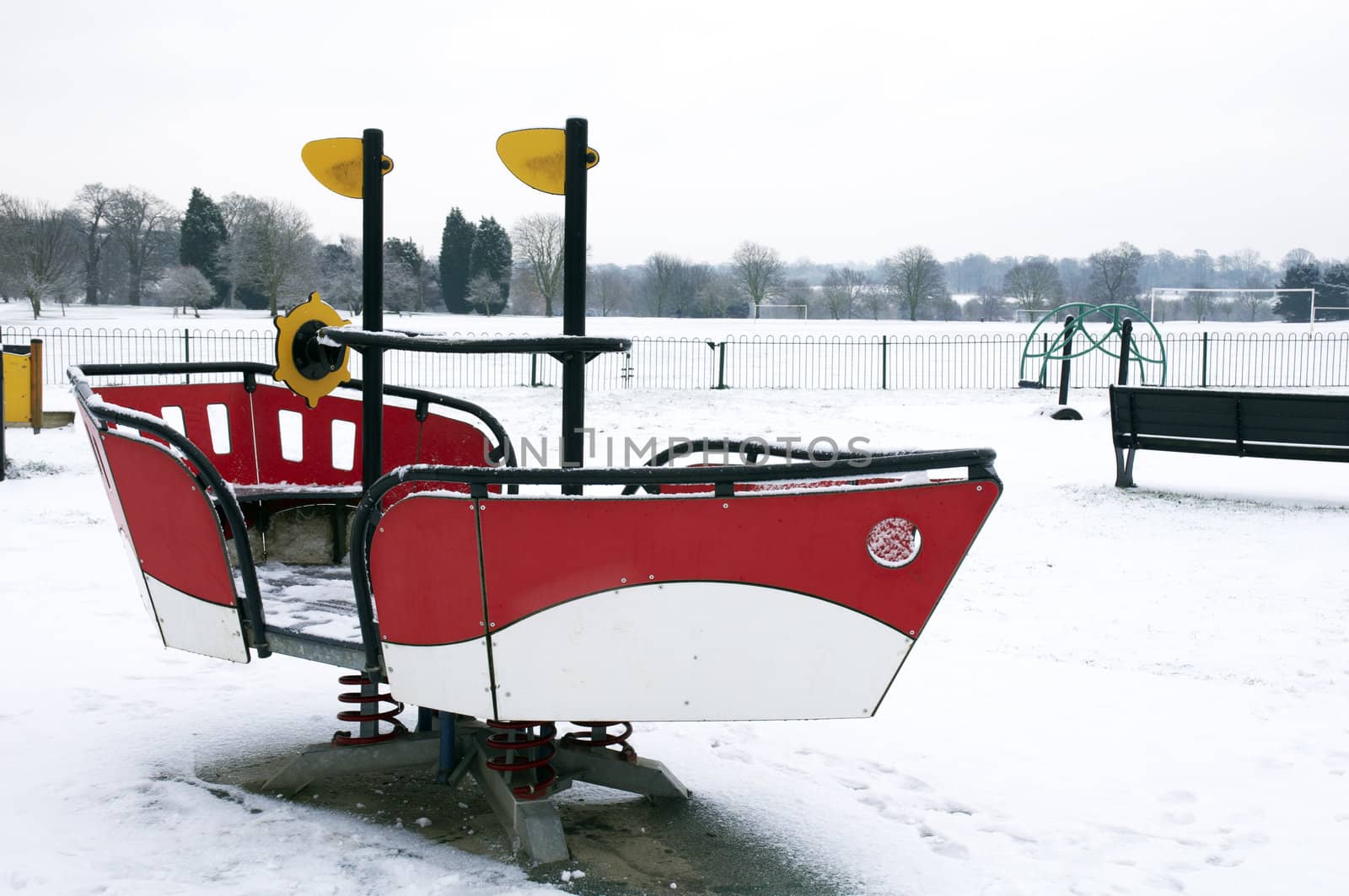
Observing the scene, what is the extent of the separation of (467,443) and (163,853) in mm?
2213

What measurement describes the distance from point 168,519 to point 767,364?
93.3 ft

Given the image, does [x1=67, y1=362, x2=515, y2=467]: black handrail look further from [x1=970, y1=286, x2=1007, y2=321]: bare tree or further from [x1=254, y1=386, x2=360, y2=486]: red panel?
[x1=970, y1=286, x2=1007, y2=321]: bare tree

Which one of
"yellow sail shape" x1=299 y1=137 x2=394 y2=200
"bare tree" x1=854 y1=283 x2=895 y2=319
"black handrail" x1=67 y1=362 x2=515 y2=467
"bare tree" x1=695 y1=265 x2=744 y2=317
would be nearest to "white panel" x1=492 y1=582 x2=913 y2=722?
"black handrail" x1=67 y1=362 x2=515 y2=467

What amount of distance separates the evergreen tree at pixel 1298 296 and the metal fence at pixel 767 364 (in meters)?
19.0

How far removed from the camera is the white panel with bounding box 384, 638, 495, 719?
126 inches

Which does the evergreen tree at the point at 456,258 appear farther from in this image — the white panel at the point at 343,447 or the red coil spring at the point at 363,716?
the red coil spring at the point at 363,716

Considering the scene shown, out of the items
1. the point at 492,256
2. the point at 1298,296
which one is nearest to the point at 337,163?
the point at 492,256

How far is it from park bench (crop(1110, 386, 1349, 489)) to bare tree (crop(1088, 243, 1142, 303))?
57859mm

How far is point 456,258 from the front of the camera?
188ft

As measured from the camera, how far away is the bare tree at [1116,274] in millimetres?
66312

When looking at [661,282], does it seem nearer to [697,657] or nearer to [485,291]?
[485,291]

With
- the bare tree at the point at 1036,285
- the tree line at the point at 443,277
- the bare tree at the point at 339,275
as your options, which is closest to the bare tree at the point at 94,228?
the tree line at the point at 443,277

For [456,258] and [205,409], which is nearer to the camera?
[205,409]

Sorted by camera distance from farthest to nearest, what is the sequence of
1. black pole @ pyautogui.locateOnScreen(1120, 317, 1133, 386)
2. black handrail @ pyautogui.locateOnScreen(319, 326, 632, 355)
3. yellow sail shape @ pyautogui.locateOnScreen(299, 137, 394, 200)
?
black pole @ pyautogui.locateOnScreen(1120, 317, 1133, 386)
yellow sail shape @ pyautogui.locateOnScreen(299, 137, 394, 200)
black handrail @ pyautogui.locateOnScreen(319, 326, 632, 355)
